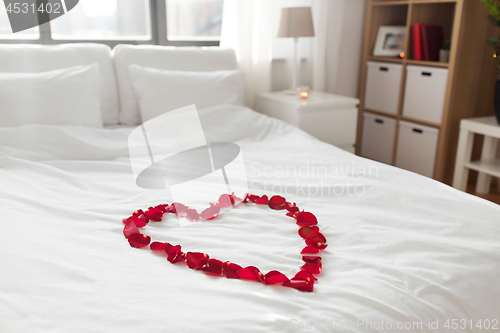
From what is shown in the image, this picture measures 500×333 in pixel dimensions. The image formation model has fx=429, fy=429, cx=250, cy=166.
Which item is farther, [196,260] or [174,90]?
[174,90]

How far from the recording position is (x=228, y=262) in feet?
3.34

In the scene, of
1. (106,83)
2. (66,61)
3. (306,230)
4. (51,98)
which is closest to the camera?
(306,230)

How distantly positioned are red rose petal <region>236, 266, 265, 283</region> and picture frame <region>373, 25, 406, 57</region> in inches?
102

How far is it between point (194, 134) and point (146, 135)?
0.76 ft

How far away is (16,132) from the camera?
178 centimetres

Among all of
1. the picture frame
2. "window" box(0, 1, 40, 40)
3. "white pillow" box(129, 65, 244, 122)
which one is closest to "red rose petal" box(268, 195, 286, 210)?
"white pillow" box(129, 65, 244, 122)

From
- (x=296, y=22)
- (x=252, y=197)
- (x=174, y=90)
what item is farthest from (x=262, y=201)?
(x=296, y=22)

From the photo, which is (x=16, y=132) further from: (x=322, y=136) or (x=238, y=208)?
(x=322, y=136)

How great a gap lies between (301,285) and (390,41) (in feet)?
8.71

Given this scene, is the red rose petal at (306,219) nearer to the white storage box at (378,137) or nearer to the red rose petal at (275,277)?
the red rose petal at (275,277)

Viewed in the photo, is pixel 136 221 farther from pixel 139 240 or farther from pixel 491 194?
pixel 491 194

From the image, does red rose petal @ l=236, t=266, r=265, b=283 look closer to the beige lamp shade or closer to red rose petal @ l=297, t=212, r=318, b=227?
red rose petal @ l=297, t=212, r=318, b=227

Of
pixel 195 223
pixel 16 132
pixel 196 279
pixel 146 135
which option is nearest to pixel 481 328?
pixel 196 279

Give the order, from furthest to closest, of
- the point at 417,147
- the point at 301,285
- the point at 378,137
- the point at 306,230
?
the point at 378,137 → the point at 417,147 → the point at 306,230 → the point at 301,285
